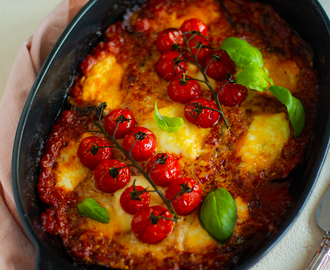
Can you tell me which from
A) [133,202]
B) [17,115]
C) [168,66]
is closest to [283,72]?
[168,66]

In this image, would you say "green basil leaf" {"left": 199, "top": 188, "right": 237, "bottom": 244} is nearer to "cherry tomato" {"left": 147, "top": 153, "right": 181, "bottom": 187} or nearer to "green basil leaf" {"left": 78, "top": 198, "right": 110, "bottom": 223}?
"cherry tomato" {"left": 147, "top": 153, "right": 181, "bottom": 187}

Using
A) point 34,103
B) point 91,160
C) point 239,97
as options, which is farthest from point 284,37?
point 34,103

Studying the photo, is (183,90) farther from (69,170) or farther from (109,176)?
(69,170)

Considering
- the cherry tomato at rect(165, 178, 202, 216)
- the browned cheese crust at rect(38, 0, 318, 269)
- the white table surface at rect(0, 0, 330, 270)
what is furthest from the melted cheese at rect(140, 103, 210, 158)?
the white table surface at rect(0, 0, 330, 270)

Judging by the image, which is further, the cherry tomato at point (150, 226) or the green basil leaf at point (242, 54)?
the green basil leaf at point (242, 54)

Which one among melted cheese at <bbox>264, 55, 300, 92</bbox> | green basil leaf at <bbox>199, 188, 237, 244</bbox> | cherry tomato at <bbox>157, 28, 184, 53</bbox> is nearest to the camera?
green basil leaf at <bbox>199, 188, 237, 244</bbox>

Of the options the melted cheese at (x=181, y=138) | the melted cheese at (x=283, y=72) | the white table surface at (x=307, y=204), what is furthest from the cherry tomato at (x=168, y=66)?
the white table surface at (x=307, y=204)

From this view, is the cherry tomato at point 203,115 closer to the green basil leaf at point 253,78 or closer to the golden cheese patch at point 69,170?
the green basil leaf at point 253,78
